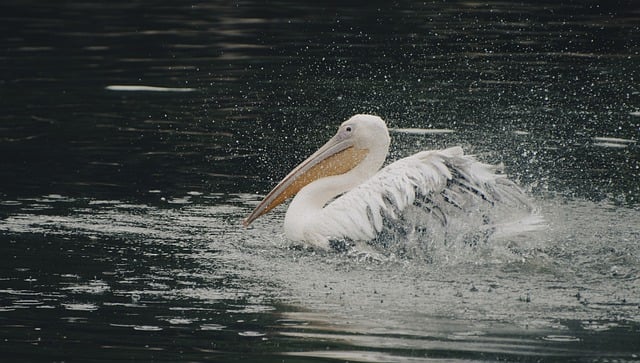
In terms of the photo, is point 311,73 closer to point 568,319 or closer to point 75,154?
point 75,154

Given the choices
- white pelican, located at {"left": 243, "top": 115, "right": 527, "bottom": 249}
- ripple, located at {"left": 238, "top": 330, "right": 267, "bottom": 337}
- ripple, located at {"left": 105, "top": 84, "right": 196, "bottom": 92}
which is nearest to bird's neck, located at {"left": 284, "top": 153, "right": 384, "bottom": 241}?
white pelican, located at {"left": 243, "top": 115, "right": 527, "bottom": 249}

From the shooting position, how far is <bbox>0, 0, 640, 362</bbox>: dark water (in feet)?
19.3

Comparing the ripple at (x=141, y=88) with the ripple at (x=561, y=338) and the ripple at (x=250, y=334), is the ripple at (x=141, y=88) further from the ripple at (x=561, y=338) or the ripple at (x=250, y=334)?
the ripple at (x=561, y=338)

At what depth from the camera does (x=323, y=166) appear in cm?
822

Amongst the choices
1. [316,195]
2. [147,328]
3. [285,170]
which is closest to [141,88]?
[285,170]

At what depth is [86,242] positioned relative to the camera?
766 cm

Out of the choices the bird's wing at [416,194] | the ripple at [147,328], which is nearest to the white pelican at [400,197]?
the bird's wing at [416,194]

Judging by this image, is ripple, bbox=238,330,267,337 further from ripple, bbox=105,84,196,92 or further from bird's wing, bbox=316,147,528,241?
ripple, bbox=105,84,196,92

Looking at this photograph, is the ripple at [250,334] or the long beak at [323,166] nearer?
the ripple at [250,334]

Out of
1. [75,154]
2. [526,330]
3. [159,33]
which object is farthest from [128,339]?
[159,33]

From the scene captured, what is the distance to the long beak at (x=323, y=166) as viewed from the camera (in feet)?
26.6

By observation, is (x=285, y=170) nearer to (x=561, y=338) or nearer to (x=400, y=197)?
(x=400, y=197)

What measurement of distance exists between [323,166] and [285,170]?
146 cm

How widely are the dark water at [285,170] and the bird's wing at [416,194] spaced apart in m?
0.22
